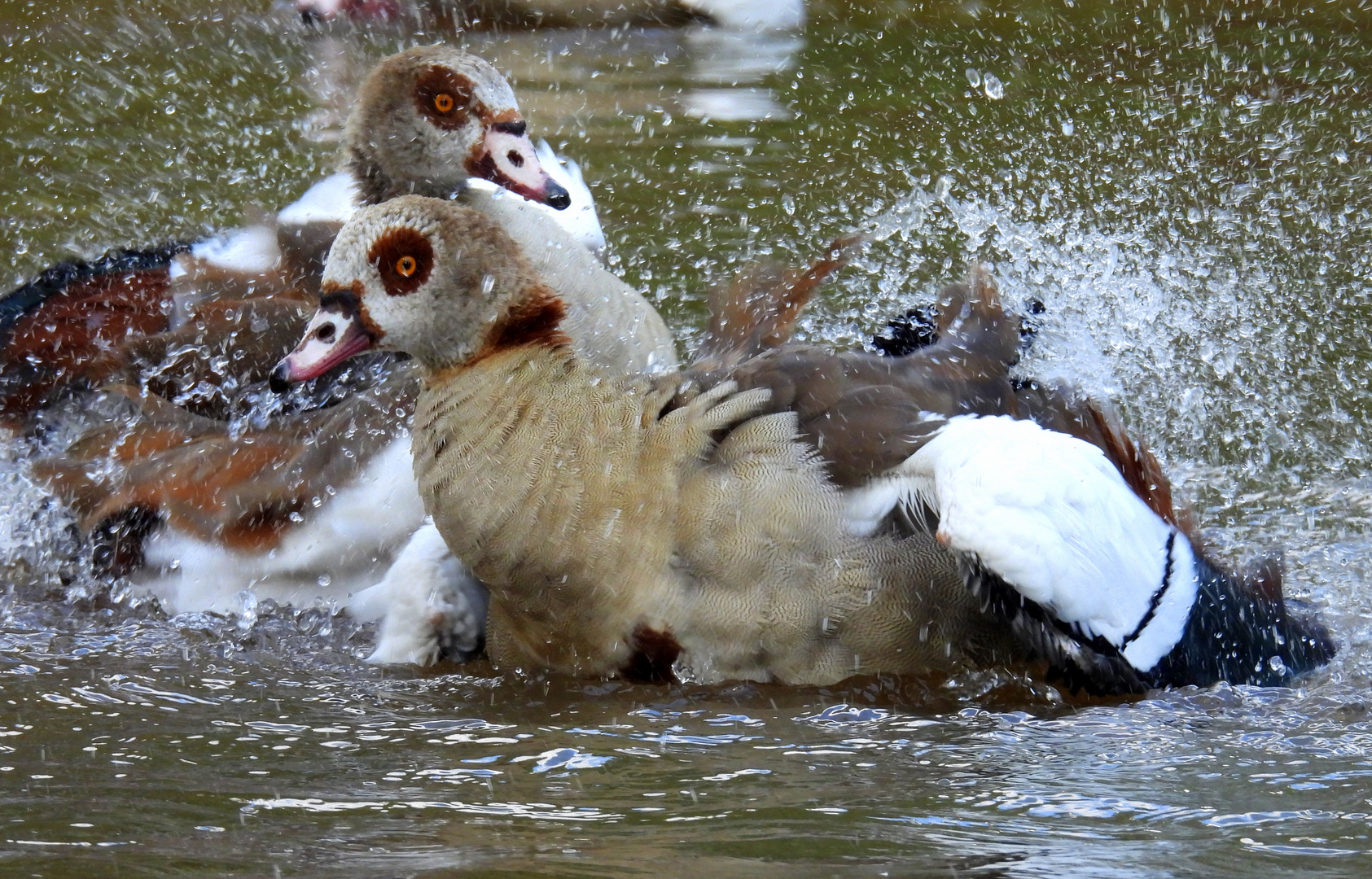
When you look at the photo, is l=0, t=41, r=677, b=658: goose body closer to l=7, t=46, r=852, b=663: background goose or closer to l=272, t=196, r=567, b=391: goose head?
l=7, t=46, r=852, b=663: background goose

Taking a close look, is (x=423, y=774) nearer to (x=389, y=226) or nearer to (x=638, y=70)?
(x=389, y=226)

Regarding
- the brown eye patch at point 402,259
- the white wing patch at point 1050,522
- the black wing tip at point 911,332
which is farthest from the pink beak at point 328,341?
the black wing tip at point 911,332

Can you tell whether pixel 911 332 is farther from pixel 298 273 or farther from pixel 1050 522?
pixel 298 273

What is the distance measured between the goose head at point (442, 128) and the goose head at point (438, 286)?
1.21 meters

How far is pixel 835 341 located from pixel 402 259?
2319 millimetres

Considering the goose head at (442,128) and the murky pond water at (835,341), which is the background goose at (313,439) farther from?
the murky pond water at (835,341)

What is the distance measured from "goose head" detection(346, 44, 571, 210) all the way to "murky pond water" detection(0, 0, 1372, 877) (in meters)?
1.24

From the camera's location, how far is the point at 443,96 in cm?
489

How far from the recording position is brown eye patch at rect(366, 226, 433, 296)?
3627mm

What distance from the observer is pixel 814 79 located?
27.5ft

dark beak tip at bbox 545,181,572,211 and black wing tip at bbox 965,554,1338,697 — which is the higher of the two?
dark beak tip at bbox 545,181,572,211

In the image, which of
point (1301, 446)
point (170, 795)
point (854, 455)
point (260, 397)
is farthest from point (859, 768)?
point (1301, 446)

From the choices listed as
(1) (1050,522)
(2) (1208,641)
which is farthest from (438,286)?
Answer: (2) (1208,641)

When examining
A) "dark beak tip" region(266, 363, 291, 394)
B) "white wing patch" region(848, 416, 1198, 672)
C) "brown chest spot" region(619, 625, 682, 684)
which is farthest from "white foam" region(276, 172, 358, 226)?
"white wing patch" region(848, 416, 1198, 672)
